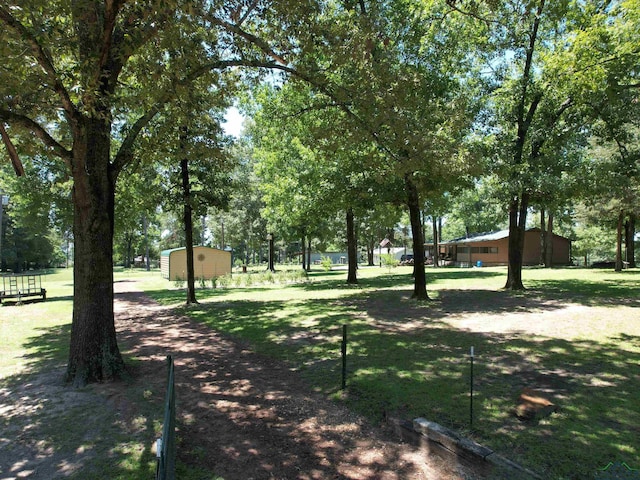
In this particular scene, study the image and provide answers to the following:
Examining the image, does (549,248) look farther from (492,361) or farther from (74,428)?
(74,428)

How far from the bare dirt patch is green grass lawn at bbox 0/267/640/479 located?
0.51 feet

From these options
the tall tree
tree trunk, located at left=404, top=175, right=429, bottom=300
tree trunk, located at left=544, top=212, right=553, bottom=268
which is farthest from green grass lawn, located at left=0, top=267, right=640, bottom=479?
tree trunk, located at left=544, top=212, right=553, bottom=268

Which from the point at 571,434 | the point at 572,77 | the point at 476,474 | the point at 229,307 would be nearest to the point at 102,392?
the point at 476,474

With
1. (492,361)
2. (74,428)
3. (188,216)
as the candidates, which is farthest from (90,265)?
Result: (188,216)

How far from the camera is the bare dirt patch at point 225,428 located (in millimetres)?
3684

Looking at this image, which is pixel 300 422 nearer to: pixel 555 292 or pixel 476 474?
pixel 476 474

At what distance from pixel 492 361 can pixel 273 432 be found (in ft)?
13.1

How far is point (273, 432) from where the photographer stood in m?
4.39

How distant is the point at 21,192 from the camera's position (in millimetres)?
17656

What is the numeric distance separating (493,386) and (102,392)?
5.59 m

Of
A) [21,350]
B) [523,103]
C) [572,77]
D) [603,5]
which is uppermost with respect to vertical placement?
[603,5]

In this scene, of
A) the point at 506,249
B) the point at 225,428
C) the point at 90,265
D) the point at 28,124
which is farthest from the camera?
the point at 506,249

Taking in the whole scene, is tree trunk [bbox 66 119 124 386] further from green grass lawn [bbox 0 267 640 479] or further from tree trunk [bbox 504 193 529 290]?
tree trunk [bbox 504 193 529 290]

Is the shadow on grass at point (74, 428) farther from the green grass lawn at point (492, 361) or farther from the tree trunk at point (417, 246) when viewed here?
the tree trunk at point (417, 246)
